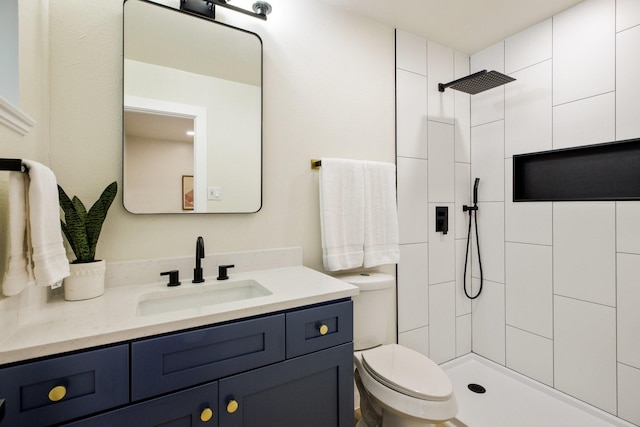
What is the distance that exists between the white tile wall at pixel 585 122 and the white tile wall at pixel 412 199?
0.83 m

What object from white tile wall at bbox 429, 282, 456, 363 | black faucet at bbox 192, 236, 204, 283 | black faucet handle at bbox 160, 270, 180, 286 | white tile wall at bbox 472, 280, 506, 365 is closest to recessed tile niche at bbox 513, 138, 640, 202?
white tile wall at bbox 472, 280, 506, 365

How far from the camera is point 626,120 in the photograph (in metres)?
1.61

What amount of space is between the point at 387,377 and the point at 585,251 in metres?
1.44

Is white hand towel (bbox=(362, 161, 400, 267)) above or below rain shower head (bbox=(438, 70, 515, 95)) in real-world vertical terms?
below

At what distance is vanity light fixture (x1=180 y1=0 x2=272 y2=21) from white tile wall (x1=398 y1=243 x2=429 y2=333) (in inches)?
63.3

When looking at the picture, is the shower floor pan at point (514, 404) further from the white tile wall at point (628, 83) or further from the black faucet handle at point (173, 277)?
the black faucet handle at point (173, 277)

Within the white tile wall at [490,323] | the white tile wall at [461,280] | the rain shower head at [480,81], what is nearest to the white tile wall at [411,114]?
the rain shower head at [480,81]

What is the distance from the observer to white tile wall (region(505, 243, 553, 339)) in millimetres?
1944

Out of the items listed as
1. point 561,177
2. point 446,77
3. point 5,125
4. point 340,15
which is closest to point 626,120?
point 561,177

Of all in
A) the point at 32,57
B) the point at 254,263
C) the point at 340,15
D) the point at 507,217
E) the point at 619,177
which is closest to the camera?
the point at 32,57

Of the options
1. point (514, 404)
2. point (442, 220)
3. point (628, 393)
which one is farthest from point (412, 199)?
point (628, 393)

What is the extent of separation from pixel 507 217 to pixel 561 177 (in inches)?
16.1

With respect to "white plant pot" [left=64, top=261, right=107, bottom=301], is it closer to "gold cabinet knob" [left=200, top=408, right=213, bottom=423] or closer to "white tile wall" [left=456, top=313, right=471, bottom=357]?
"gold cabinet knob" [left=200, top=408, right=213, bottom=423]

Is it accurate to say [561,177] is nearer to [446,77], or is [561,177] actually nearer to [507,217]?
[507,217]
